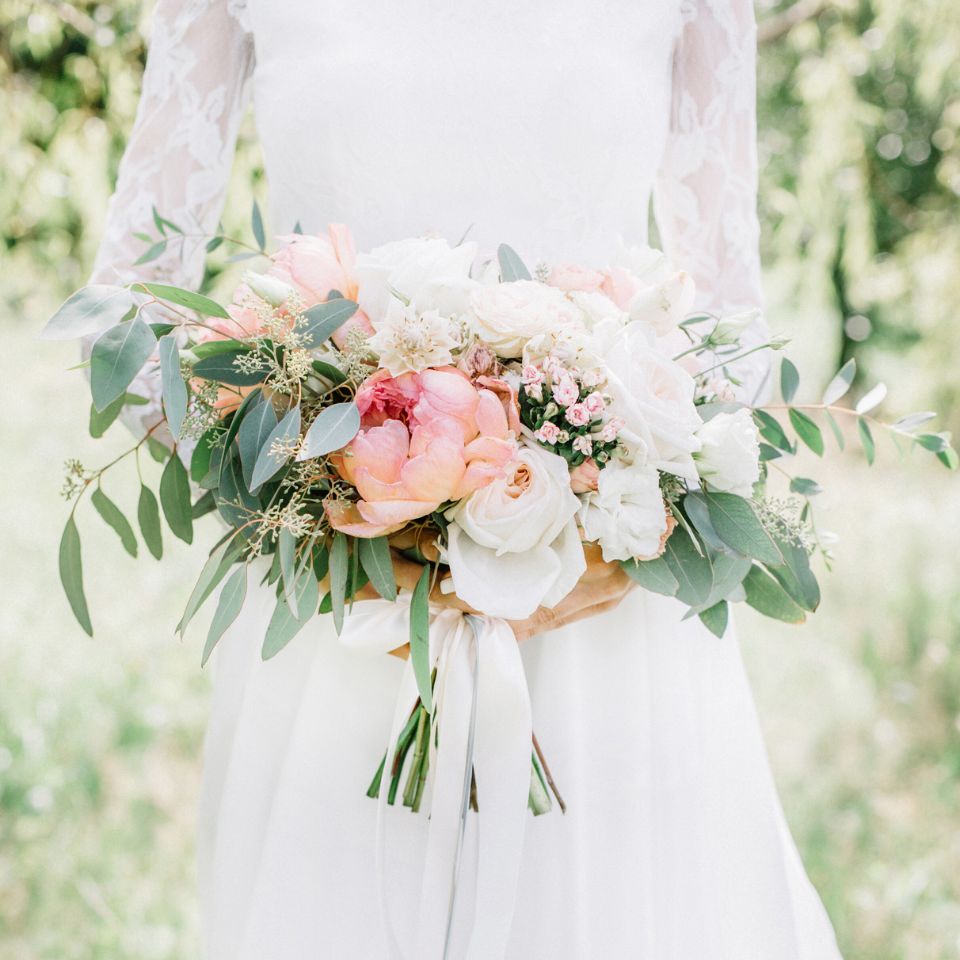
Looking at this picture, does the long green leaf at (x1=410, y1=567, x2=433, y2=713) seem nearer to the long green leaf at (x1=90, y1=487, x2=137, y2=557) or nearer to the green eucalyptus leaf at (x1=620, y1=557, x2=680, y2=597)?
the green eucalyptus leaf at (x1=620, y1=557, x2=680, y2=597)

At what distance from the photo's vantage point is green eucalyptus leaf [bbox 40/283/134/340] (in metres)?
0.87

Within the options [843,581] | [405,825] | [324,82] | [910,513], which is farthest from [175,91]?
[910,513]

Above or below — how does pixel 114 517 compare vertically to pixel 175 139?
below

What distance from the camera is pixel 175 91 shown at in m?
1.35

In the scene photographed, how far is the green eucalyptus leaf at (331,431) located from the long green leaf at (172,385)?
0.11m

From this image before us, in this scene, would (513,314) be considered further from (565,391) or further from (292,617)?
(292,617)

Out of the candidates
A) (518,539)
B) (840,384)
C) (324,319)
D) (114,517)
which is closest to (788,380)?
(840,384)

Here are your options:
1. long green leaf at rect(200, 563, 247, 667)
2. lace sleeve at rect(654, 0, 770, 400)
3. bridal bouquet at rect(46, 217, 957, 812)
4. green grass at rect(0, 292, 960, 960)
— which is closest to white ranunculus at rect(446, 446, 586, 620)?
bridal bouquet at rect(46, 217, 957, 812)

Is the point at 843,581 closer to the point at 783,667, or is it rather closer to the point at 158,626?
the point at 783,667

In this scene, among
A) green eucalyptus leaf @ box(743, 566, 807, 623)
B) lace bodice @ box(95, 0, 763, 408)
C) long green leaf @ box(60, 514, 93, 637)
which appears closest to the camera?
long green leaf @ box(60, 514, 93, 637)

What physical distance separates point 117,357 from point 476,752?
0.57 m

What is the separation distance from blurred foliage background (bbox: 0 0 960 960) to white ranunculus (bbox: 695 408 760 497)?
1737 millimetres

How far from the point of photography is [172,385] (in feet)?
2.82

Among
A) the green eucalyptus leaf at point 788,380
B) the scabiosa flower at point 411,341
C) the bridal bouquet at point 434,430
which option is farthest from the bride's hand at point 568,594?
the green eucalyptus leaf at point 788,380
